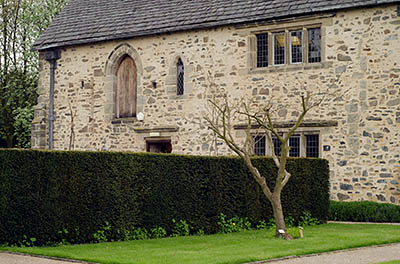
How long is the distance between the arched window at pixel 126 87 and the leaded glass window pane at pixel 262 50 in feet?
17.0

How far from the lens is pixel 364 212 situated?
62.1 ft

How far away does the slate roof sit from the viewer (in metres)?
21.0

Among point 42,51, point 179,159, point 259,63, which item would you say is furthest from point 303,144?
point 42,51

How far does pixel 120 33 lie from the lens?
2427cm

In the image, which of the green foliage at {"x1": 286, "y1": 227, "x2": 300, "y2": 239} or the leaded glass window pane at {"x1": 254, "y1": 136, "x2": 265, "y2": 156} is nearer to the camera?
the green foliage at {"x1": 286, "y1": 227, "x2": 300, "y2": 239}

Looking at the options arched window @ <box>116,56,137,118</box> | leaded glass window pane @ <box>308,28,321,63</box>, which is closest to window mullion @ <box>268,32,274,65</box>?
leaded glass window pane @ <box>308,28,321,63</box>

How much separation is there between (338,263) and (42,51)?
60.5 ft

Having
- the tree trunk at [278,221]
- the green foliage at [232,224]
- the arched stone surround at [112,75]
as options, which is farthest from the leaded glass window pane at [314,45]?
the tree trunk at [278,221]

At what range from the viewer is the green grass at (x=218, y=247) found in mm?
10898

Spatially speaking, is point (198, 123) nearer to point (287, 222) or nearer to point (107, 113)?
point (107, 113)

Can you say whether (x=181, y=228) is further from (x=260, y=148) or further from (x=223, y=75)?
(x=223, y=75)

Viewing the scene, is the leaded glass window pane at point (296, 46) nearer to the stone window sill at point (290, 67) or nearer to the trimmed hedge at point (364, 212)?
the stone window sill at point (290, 67)

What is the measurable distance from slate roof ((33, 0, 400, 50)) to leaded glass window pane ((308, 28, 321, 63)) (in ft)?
2.20

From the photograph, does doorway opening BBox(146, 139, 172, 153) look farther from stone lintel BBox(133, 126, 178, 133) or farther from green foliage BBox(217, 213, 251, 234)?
green foliage BBox(217, 213, 251, 234)
